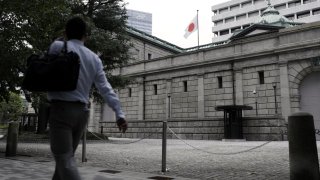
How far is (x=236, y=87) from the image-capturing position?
32125 mm

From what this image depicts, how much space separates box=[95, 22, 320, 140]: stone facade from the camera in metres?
27.5

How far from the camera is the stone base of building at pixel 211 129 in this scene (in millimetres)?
23906

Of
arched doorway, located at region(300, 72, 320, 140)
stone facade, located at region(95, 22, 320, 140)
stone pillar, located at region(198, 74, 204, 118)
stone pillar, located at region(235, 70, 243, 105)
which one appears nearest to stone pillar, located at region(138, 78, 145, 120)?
stone facade, located at region(95, 22, 320, 140)

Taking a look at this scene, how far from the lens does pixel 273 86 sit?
29.9m

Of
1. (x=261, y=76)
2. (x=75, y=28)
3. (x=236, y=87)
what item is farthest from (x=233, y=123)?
(x=75, y=28)

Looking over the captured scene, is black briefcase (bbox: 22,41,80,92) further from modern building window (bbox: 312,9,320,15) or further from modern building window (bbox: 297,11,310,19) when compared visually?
modern building window (bbox: 297,11,310,19)

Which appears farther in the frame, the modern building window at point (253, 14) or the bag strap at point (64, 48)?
the modern building window at point (253, 14)

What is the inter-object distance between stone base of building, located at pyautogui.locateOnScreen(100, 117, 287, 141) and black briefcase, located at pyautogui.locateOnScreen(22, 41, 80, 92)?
18.0 meters

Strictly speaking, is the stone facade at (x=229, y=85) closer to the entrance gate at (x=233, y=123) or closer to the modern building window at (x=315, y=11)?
the entrance gate at (x=233, y=123)

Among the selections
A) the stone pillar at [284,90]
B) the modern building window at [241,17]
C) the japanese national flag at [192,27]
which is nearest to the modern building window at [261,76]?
the stone pillar at [284,90]

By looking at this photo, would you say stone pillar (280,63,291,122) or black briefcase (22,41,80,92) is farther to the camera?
stone pillar (280,63,291,122)

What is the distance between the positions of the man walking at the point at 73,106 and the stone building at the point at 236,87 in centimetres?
2172

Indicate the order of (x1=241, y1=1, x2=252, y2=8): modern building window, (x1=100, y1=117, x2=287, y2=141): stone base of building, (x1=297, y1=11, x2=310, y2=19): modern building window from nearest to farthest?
1. (x1=100, y1=117, x2=287, y2=141): stone base of building
2. (x1=297, y1=11, x2=310, y2=19): modern building window
3. (x1=241, y1=1, x2=252, y2=8): modern building window

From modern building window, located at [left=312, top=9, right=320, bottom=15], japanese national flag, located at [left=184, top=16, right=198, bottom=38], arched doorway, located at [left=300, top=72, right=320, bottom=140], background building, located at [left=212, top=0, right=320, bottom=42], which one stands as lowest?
arched doorway, located at [left=300, top=72, right=320, bottom=140]
